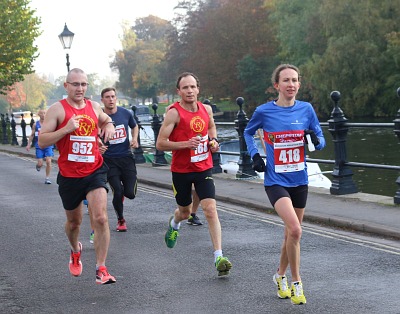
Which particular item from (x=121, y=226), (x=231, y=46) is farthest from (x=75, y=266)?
(x=231, y=46)

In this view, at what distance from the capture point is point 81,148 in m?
7.39

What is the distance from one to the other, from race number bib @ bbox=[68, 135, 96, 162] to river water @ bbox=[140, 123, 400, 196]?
13040mm

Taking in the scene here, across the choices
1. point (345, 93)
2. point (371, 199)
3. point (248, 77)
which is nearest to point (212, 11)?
point (248, 77)

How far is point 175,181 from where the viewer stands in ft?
27.8

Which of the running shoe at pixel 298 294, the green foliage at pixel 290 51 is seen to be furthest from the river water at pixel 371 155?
the running shoe at pixel 298 294

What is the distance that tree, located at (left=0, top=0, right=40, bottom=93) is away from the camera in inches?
1919

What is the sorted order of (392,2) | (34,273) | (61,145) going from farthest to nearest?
(392,2) < (34,273) < (61,145)

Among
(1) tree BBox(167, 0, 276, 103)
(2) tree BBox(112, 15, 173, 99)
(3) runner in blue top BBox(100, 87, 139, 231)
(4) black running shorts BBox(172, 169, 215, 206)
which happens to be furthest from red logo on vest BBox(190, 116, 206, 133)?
(2) tree BBox(112, 15, 173, 99)

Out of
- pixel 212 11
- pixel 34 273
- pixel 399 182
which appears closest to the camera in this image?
pixel 34 273

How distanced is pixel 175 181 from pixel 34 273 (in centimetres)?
162

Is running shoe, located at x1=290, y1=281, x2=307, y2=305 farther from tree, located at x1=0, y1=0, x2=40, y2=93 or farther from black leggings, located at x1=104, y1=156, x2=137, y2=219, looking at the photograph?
tree, located at x1=0, y1=0, x2=40, y2=93

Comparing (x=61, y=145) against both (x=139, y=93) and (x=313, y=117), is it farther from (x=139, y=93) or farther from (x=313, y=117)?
(x=139, y=93)

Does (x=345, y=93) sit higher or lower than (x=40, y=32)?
lower

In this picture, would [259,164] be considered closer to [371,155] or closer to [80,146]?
[80,146]
